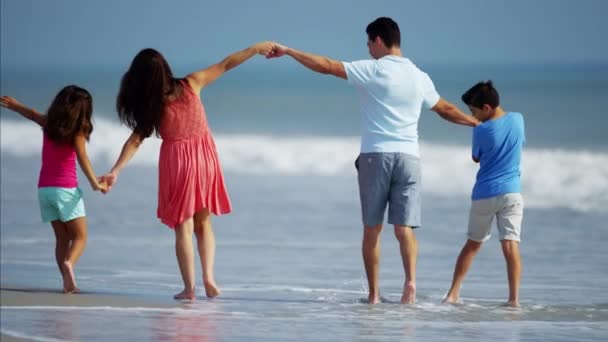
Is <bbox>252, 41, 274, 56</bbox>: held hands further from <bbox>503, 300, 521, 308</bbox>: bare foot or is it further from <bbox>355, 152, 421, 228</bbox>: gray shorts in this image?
<bbox>503, 300, 521, 308</bbox>: bare foot

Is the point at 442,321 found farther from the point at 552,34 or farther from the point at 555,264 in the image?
the point at 552,34

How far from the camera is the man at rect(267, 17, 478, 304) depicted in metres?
6.66

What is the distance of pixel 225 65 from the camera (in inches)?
264

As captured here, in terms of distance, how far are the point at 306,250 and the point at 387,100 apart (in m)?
2.86

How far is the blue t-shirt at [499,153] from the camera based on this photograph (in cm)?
674

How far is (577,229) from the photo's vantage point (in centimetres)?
1054

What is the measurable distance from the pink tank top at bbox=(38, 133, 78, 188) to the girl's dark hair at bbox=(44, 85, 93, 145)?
0.06 meters

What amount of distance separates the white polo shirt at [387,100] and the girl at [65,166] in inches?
58.2

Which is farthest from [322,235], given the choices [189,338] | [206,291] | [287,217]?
[189,338]

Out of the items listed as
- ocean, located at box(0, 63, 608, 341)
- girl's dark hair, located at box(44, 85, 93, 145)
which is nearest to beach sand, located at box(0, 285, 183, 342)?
ocean, located at box(0, 63, 608, 341)

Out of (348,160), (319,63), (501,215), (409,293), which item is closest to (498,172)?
(501,215)

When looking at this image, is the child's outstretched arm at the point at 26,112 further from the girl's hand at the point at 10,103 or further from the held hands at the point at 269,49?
the held hands at the point at 269,49

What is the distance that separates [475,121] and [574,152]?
10187mm

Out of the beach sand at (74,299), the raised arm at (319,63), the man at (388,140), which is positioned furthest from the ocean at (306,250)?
the raised arm at (319,63)
